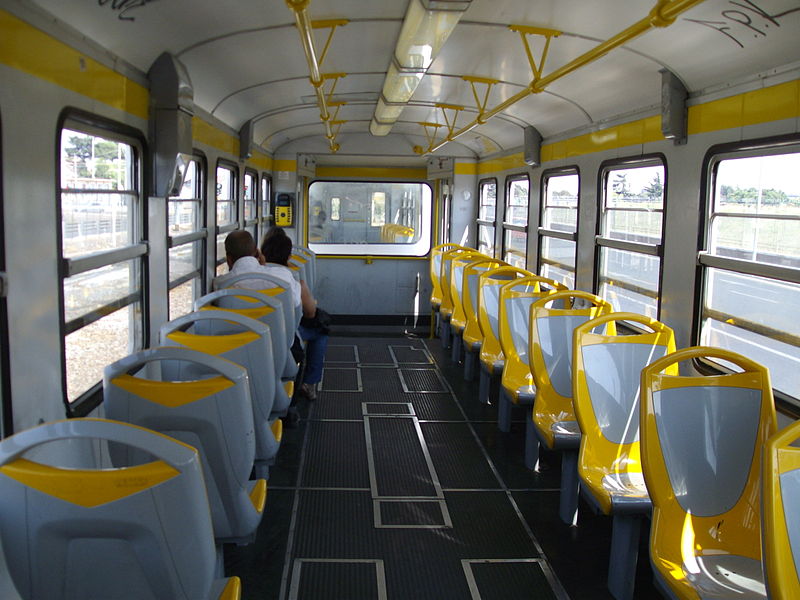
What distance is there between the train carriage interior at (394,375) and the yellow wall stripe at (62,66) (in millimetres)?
17

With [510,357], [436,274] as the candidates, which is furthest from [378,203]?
[510,357]

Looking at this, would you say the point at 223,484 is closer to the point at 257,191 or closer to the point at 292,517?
the point at 292,517

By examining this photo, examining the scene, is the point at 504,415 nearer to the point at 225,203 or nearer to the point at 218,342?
the point at 218,342

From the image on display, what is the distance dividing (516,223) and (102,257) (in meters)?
6.52

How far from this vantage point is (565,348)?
16.1 ft

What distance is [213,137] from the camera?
21.7 ft

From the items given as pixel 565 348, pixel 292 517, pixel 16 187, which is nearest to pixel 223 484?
pixel 16 187

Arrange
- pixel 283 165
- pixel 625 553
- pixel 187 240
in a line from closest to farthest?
pixel 625 553 → pixel 187 240 → pixel 283 165

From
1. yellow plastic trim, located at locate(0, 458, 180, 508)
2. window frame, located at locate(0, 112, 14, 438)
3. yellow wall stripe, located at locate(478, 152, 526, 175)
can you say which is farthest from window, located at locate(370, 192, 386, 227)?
yellow plastic trim, located at locate(0, 458, 180, 508)

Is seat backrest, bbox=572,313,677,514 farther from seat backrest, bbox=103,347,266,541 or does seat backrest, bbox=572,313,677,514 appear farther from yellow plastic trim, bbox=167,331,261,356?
seat backrest, bbox=103,347,266,541

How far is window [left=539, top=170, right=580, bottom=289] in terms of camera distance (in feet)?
24.3

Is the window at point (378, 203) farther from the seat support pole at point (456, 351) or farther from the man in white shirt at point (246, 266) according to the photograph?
the man in white shirt at point (246, 266)

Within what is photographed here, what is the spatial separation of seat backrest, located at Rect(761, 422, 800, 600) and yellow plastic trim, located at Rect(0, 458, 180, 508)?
5.41 feet

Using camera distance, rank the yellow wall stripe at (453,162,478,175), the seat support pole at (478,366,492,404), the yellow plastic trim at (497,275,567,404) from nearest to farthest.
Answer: the yellow plastic trim at (497,275,567,404) → the seat support pole at (478,366,492,404) → the yellow wall stripe at (453,162,478,175)
